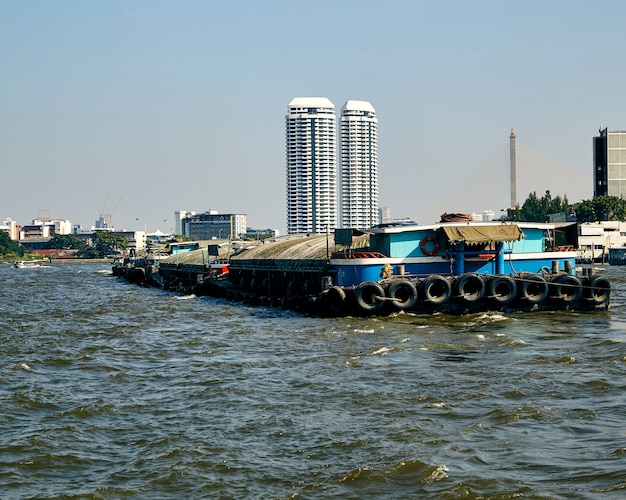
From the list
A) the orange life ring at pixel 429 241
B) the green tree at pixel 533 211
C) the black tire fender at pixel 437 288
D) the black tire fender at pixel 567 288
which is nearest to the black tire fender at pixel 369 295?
the black tire fender at pixel 437 288

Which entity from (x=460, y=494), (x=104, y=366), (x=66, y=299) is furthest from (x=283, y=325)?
(x=66, y=299)

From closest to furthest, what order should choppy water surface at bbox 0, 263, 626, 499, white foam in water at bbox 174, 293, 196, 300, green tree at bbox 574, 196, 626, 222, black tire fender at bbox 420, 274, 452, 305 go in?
choppy water surface at bbox 0, 263, 626, 499, black tire fender at bbox 420, 274, 452, 305, white foam in water at bbox 174, 293, 196, 300, green tree at bbox 574, 196, 626, 222

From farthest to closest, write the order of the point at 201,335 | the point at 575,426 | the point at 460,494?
the point at 201,335 → the point at 575,426 → the point at 460,494

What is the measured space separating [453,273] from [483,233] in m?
2.20

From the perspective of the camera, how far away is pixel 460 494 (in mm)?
14047

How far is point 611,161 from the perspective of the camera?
169 metres

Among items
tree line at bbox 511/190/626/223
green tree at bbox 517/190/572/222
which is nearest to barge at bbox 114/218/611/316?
tree line at bbox 511/190/626/223

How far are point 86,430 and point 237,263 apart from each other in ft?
150

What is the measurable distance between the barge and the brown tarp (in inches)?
1.7

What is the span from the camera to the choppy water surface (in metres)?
14.9

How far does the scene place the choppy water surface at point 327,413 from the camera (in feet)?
48.9

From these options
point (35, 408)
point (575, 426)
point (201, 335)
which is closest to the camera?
point (575, 426)

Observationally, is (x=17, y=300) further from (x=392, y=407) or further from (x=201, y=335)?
(x=392, y=407)

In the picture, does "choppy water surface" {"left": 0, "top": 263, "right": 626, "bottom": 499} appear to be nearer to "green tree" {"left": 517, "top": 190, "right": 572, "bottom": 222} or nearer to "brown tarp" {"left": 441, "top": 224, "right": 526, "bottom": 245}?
"brown tarp" {"left": 441, "top": 224, "right": 526, "bottom": 245}
